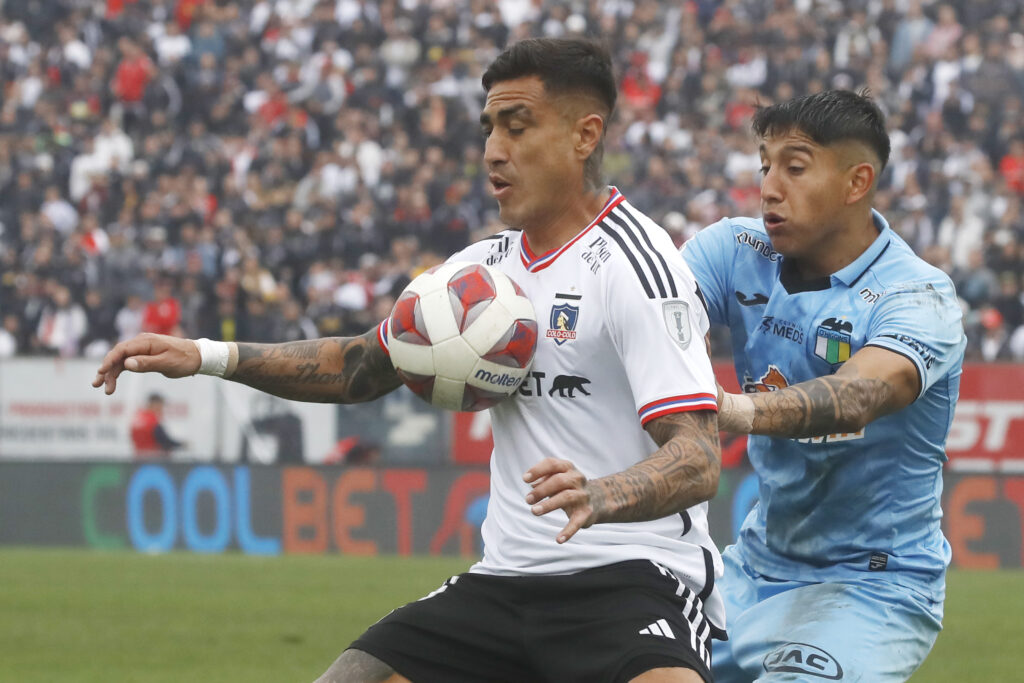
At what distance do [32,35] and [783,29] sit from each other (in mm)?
11182

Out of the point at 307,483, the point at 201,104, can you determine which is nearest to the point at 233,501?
the point at 307,483

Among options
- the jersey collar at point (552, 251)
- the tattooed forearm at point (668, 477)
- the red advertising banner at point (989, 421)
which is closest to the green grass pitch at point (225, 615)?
the red advertising banner at point (989, 421)

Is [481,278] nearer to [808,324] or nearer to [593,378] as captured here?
[593,378]

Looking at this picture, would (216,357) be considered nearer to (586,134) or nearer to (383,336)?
(383,336)

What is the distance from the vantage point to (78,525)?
1587 centimetres

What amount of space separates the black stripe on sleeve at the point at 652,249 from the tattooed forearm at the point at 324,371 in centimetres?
88

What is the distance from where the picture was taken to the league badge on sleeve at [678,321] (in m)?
3.96

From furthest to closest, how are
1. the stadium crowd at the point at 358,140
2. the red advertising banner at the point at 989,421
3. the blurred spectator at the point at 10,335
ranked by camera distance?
the blurred spectator at the point at 10,335 < the stadium crowd at the point at 358,140 < the red advertising banner at the point at 989,421

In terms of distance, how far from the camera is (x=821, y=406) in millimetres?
4449

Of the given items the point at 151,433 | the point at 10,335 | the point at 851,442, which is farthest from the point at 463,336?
the point at 10,335

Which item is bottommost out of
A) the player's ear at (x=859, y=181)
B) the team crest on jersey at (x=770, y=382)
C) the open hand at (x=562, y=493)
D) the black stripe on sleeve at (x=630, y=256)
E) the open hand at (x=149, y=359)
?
the open hand at (x=562, y=493)

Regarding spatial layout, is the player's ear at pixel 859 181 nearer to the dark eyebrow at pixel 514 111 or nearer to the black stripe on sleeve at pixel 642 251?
the black stripe on sleeve at pixel 642 251

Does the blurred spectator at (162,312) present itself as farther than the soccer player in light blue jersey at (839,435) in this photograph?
Yes

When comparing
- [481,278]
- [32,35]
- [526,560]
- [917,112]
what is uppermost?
[32,35]
